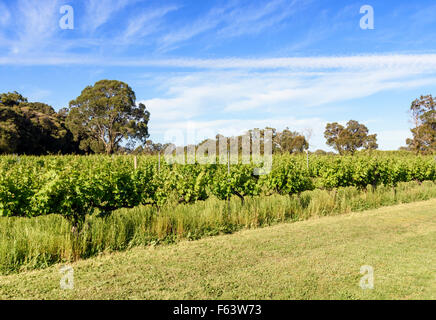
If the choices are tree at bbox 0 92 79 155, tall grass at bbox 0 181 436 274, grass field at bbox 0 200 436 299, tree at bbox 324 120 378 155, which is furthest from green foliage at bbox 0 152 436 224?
tree at bbox 324 120 378 155

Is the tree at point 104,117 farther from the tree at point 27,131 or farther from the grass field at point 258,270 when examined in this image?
the grass field at point 258,270

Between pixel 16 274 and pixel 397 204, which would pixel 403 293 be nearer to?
pixel 16 274

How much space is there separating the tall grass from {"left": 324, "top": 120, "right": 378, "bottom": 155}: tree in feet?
123

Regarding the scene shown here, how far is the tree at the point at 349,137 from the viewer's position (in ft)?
143

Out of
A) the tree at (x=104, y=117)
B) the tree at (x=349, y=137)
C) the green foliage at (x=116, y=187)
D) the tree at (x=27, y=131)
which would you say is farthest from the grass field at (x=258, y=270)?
the tree at (x=349, y=137)

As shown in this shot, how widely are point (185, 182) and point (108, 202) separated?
173 centimetres

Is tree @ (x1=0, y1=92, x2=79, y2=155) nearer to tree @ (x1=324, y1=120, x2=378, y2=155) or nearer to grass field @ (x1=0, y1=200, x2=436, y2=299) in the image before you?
grass field @ (x1=0, y1=200, x2=436, y2=299)

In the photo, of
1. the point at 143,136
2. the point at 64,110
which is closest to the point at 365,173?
the point at 143,136

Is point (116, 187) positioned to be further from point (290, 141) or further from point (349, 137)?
point (349, 137)

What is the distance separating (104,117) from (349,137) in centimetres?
3251

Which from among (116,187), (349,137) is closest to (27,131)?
(116,187)

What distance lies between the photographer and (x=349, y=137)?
43.8 metres

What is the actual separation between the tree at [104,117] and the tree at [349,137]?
87.1 feet

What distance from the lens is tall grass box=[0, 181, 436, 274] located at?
4.71m
